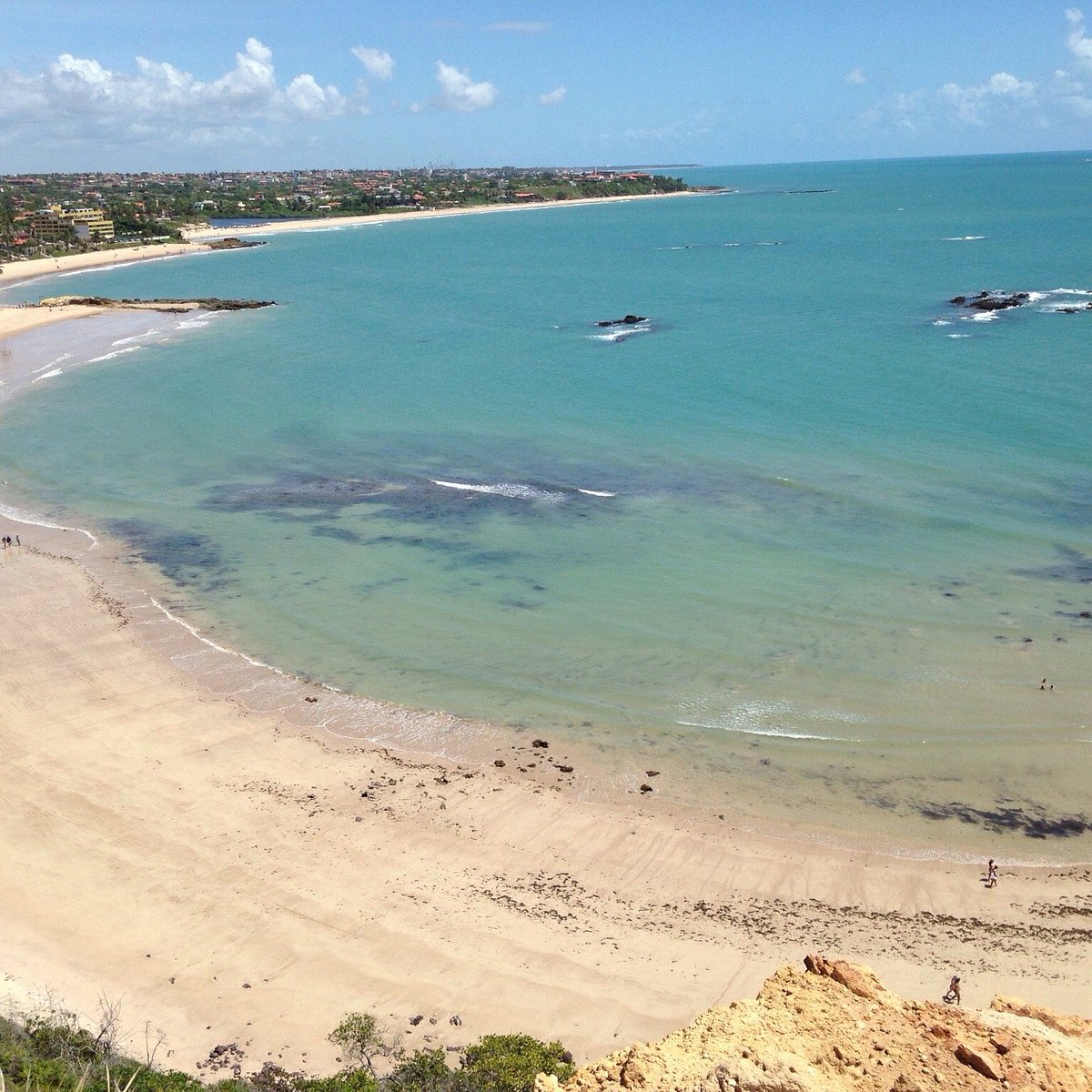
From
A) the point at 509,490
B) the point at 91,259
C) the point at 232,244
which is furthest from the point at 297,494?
the point at 232,244

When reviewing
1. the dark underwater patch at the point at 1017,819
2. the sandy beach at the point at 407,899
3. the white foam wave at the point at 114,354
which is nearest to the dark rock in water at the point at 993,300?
the dark underwater patch at the point at 1017,819

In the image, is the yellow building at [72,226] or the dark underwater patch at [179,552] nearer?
the dark underwater patch at [179,552]

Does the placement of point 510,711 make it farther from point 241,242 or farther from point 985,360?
point 241,242

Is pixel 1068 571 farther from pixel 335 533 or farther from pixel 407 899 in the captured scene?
pixel 335 533

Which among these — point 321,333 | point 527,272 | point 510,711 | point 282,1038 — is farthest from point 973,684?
point 527,272

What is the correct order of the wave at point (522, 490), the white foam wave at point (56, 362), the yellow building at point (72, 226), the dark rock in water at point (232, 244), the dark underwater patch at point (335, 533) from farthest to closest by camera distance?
1. the yellow building at point (72, 226)
2. the dark rock in water at point (232, 244)
3. the white foam wave at point (56, 362)
4. the wave at point (522, 490)
5. the dark underwater patch at point (335, 533)

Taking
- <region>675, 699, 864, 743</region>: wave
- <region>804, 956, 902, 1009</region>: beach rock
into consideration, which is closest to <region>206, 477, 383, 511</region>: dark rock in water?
<region>675, 699, 864, 743</region>: wave

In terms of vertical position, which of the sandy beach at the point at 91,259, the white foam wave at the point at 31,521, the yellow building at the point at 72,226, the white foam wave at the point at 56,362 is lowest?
the white foam wave at the point at 31,521

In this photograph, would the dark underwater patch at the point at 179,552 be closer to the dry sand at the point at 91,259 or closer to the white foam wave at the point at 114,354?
the white foam wave at the point at 114,354
